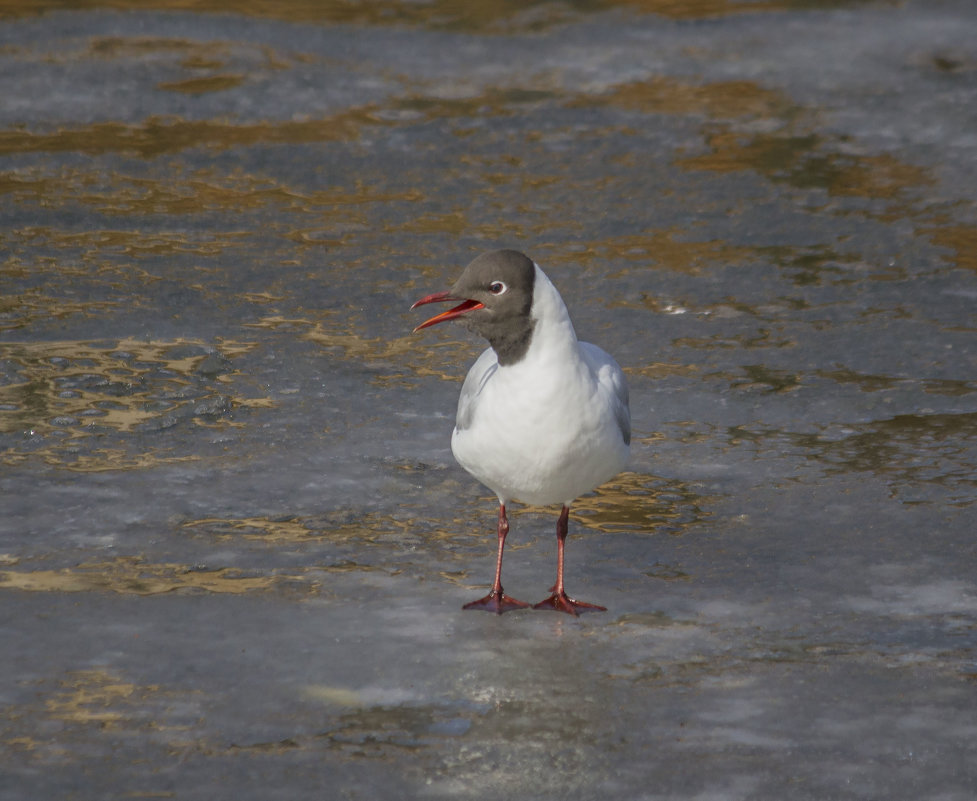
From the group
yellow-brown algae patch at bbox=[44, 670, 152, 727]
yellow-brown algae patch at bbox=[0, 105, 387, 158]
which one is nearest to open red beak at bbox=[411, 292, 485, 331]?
yellow-brown algae patch at bbox=[44, 670, 152, 727]

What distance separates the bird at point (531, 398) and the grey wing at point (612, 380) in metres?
0.11

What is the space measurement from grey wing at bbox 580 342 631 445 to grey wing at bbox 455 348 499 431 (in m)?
0.35

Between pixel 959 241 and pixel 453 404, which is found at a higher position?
pixel 959 241

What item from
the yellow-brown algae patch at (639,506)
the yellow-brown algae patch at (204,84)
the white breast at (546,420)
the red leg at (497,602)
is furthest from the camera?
the yellow-brown algae patch at (204,84)

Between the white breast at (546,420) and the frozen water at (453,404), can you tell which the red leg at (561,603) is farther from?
the white breast at (546,420)

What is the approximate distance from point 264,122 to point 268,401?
4.71 metres

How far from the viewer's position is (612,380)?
5270 mm

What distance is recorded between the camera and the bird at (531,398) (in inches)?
191

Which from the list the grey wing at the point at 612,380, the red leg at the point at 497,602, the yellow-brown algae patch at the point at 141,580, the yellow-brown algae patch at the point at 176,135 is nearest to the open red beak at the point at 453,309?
the grey wing at the point at 612,380

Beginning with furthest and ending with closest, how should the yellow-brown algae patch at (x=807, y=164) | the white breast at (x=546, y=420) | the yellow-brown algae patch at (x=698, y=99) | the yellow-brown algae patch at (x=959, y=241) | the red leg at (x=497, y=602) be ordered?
the yellow-brown algae patch at (x=698, y=99), the yellow-brown algae patch at (x=807, y=164), the yellow-brown algae patch at (x=959, y=241), the red leg at (x=497, y=602), the white breast at (x=546, y=420)

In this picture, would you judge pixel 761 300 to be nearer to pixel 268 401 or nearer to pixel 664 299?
pixel 664 299

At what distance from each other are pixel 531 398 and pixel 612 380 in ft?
1.78

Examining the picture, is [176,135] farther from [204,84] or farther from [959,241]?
[959,241]

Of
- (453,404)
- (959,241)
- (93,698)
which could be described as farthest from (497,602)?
(959,241)
